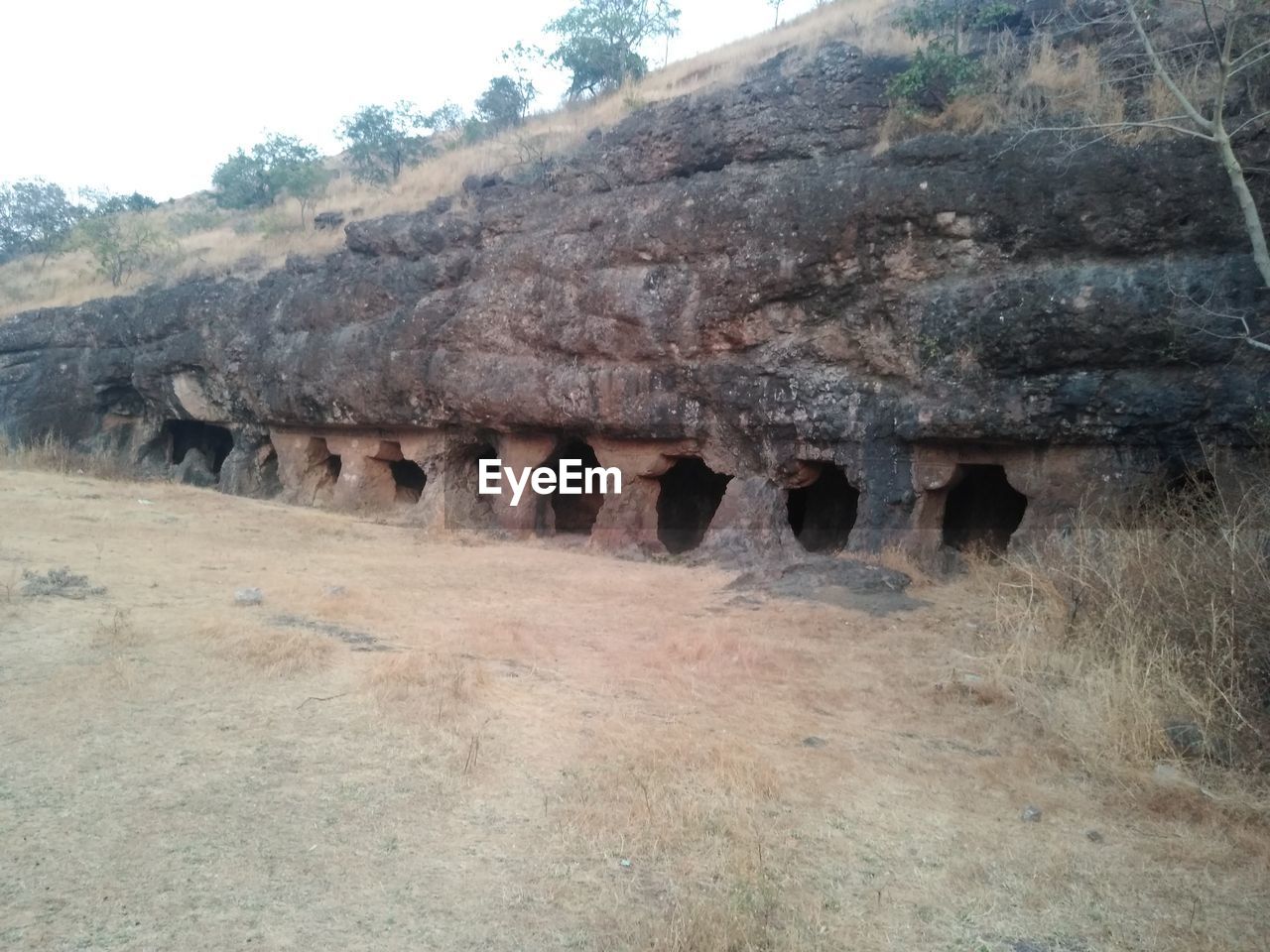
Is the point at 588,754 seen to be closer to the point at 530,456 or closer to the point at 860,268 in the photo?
the point at 860,268

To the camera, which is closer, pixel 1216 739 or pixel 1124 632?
pixel 1216 739

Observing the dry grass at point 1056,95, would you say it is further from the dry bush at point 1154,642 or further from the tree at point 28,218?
the tree at point 28,218

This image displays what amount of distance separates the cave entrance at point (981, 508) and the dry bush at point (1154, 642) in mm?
4632

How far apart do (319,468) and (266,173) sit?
1725 cm

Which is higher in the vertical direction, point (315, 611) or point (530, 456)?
point (530, 456)

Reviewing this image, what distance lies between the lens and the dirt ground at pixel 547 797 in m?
3.20

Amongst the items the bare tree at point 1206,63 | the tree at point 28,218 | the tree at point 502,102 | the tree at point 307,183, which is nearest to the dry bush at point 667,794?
the bare tree at point 1206,63

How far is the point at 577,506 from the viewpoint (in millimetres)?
14750

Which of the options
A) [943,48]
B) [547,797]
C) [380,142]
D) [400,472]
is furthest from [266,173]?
[547,797]

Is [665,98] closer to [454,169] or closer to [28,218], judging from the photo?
[454,169]

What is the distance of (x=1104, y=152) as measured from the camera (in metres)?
9.30

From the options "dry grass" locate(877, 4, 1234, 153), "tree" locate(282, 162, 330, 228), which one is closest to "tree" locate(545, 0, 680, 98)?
"tree" locate(282, 162, 330, 228)

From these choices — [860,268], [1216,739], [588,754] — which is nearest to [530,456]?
[860,268]

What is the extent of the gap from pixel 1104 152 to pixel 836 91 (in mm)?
3491
